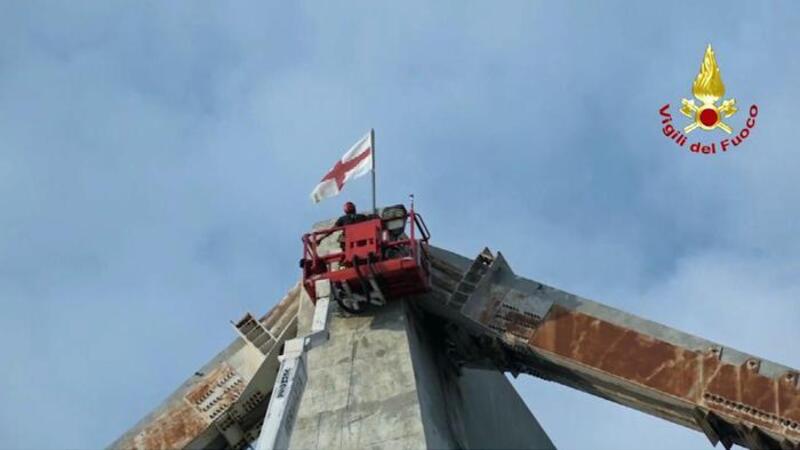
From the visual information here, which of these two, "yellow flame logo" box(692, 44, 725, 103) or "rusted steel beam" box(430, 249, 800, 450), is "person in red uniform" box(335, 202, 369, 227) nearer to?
"rusted steel beam" box(430, 249, 800, 450)

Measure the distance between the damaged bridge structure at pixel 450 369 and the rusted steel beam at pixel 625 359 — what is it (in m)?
0.04

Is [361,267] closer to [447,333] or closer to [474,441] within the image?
[447,333]

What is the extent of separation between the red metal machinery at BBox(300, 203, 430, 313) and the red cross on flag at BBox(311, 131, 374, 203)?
1.36 meters

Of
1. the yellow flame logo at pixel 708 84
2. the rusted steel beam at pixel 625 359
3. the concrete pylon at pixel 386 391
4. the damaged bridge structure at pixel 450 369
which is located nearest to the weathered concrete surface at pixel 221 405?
the damaged bridge structure at pixel 450 369

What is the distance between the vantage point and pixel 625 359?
110 feet

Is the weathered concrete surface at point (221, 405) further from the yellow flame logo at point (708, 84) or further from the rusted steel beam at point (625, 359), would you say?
the yellow flame logo at point (708, 84)

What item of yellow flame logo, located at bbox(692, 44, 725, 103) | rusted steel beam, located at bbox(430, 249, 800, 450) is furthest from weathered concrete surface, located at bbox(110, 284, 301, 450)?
yellow flame logo, located at bbox(692, 44, 725, 103)

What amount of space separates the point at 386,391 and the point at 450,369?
17.7 ft

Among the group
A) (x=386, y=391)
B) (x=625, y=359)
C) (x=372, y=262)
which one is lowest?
(x=625, y=359)

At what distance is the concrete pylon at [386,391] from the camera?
3175cm

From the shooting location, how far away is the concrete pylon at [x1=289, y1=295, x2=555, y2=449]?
Answer: 31.8m

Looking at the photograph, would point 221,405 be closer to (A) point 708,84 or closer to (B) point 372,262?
(B) point 372,262

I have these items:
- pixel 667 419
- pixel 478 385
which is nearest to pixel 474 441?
pixel 478 385

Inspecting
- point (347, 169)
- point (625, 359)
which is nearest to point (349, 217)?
point (347, 169)
